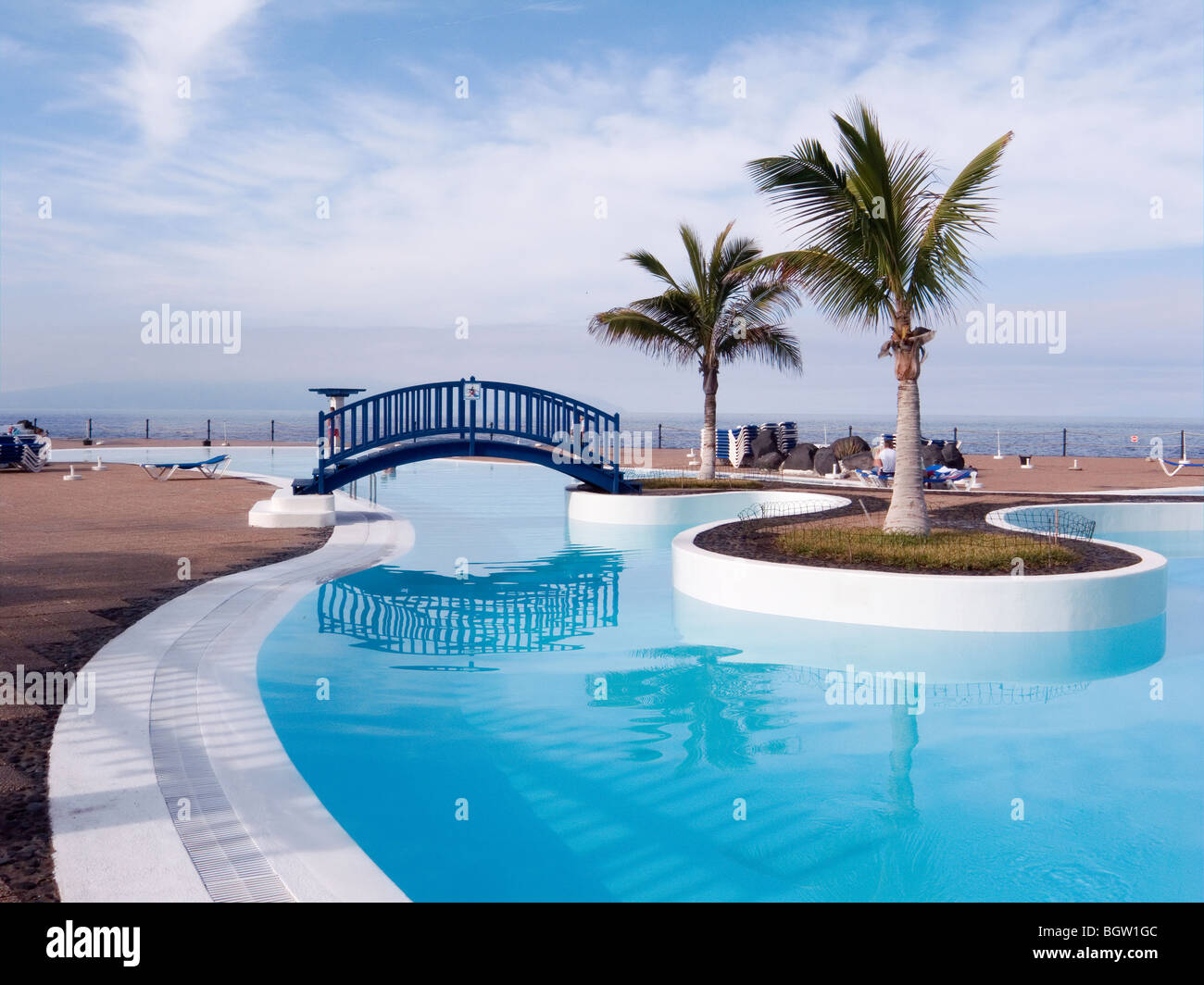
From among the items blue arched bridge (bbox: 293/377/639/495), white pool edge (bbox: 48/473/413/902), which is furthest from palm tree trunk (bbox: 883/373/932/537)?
blue arched bridge (bbox: 293/377/639/495)

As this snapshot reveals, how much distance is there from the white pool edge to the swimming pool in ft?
1.04

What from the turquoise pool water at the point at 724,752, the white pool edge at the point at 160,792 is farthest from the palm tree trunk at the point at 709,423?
the white pool edge at the point at 160,792

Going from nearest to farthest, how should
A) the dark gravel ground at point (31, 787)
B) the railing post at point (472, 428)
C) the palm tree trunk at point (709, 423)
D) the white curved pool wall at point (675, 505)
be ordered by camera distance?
the dark gravel ground at point (31, 787), the railing post at point (472, 428), the white curved pool wall at point (675, 505), the palm tree trunk at point (709, 423)

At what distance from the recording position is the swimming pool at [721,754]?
4.29 meters

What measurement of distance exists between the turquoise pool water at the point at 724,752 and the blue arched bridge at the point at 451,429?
6828mm

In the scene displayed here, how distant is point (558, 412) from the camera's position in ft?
57.7

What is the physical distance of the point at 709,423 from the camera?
20.9 metres

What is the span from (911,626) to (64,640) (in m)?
7.61

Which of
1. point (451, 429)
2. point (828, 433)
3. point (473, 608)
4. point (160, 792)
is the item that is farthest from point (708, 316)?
point (828, 433)

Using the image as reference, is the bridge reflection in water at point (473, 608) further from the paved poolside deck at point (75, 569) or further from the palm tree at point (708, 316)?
the palm tree at point (708, 316)

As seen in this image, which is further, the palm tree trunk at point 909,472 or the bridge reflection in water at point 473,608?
the palm tree trunk at point 909,472
